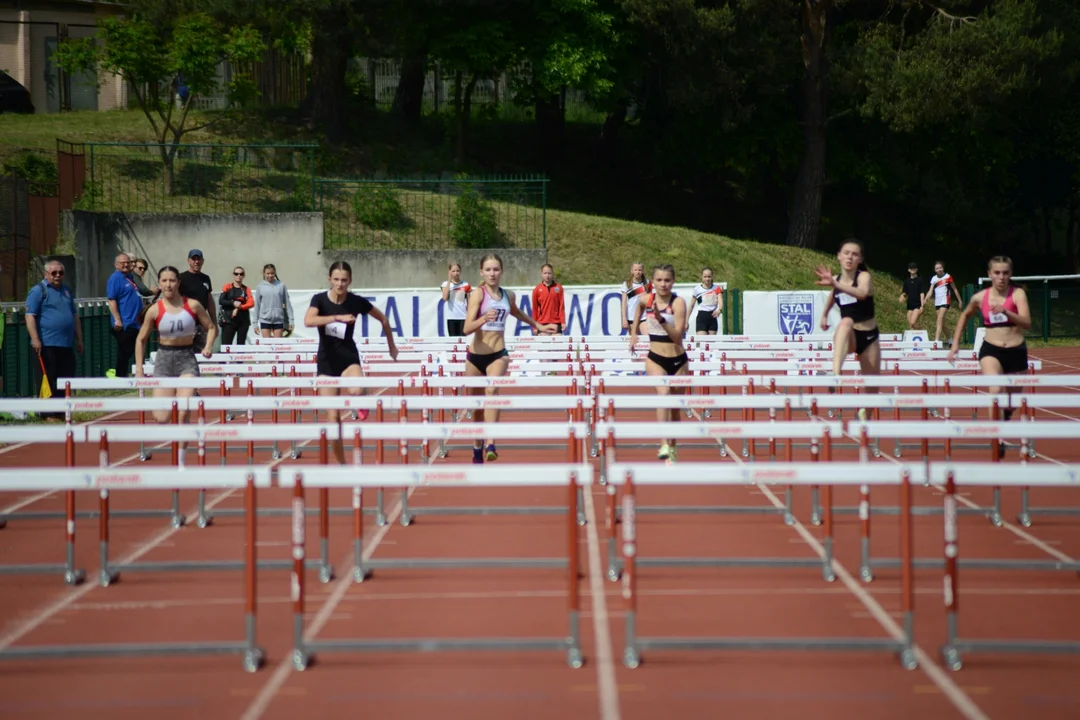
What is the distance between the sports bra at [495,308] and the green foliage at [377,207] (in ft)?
67.8

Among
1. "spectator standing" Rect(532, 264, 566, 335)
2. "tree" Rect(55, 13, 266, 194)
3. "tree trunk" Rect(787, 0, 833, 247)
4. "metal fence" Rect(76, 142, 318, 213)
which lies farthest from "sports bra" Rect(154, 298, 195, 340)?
"tree trunk" Rect(787, 0, 833, 247)

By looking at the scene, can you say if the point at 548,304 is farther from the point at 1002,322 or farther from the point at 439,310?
the point at 1002,322

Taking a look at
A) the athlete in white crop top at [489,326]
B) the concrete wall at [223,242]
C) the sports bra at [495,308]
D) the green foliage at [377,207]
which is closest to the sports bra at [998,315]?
the athlete in white crop top at [489,326]

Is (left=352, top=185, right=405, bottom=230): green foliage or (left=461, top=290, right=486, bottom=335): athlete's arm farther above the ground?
(left=352, top=185, right=405, bottom=230): green foliage

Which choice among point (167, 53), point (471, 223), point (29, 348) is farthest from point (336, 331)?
point (167, 53)

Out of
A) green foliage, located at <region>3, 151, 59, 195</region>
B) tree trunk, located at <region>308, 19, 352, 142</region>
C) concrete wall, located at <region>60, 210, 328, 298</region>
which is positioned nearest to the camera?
concrete wall, located at <region>60, 210, 328, 298</region>

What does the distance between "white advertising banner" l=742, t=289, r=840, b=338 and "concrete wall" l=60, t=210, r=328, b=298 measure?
33.6 ft

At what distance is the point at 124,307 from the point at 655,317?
9.35 meters

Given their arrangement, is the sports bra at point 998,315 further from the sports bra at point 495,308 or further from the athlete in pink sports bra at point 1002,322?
the sports bra at point 495,308

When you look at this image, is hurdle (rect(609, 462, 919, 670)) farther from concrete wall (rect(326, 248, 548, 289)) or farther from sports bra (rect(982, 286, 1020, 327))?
concrete wall (rect(326, 248, 548, 289))

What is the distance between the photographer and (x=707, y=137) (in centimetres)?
4284

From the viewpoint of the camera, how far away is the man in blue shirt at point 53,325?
632 inches

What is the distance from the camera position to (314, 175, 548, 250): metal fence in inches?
1283

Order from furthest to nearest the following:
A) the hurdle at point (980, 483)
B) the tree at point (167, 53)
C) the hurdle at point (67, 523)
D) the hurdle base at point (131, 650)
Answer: the tree at point (167, 53) → the hurdle at point (67, 523) → the hurdle base at point (131, 650) → the hurdle at point (980, 483)
